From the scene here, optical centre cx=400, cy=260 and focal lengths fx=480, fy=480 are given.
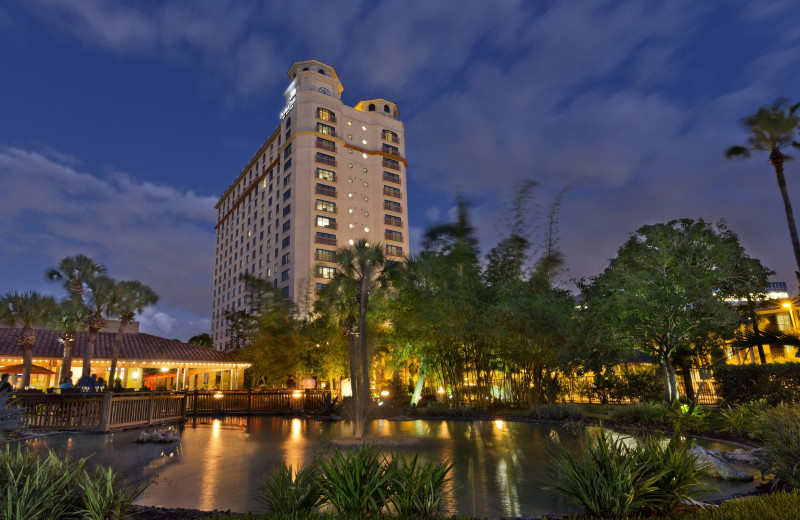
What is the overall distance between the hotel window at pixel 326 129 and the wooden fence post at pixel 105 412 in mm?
50898

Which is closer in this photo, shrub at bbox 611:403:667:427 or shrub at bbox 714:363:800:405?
shrub at bbox 611:403:667:427

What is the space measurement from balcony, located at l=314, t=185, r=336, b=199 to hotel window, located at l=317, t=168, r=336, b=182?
50.9 inches

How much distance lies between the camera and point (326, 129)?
206 feet

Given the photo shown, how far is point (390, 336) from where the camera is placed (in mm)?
26219

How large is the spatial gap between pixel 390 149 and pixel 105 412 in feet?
190

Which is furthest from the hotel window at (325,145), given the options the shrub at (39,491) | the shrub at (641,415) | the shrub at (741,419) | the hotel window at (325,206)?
the shrub at (39,491)

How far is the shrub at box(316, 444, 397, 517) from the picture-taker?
201 inches

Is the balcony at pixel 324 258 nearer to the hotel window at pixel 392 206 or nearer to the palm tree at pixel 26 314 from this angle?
the hotel window at pixel 392 206

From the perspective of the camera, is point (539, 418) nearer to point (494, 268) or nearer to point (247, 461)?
point (494, 268)

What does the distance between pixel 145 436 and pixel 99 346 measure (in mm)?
20860

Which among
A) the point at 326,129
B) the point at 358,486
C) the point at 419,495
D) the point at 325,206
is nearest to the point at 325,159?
the point at 326,129

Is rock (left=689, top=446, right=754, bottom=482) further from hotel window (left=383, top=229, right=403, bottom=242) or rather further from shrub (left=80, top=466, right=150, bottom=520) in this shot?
hotel window (left=383, top=229, right=403, bottom=242)

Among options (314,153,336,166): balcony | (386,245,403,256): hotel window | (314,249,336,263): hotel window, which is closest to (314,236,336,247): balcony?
(314,249,336,263): hotel window

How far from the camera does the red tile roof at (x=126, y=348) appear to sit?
28.4 m
